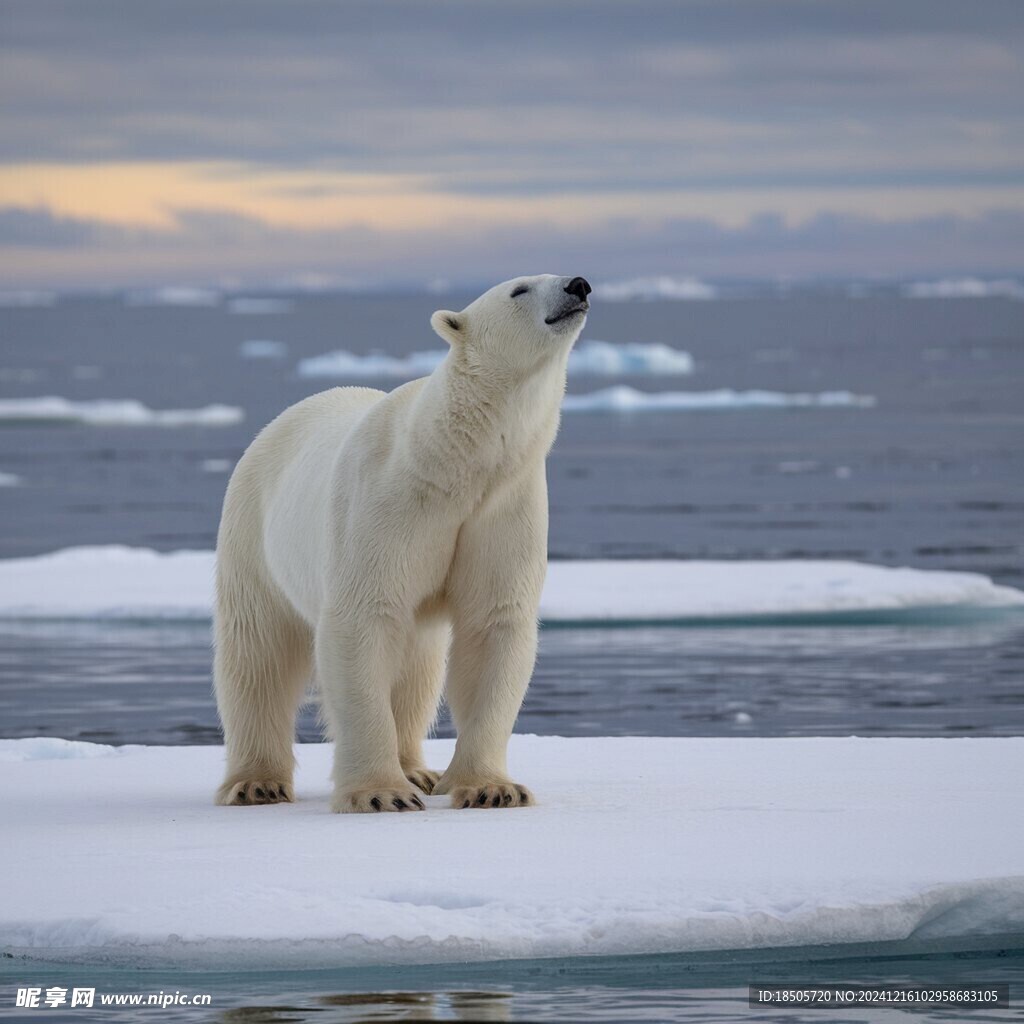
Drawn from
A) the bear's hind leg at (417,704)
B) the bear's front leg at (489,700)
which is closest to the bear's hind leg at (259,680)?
the bear's hind leg at (417,704)

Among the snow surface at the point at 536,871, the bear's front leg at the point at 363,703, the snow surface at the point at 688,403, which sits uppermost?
the snow surface at the point at 688,403

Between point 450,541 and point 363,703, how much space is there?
17.4 inches

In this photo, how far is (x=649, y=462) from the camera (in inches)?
952

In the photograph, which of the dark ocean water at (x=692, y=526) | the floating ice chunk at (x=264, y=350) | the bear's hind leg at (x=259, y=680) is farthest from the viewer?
the floating ice chunk at (x=264, y=350)

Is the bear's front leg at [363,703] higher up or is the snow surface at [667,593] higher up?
the snow surface at [667,593]

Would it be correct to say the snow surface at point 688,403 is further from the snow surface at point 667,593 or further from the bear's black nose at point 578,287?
the bear's black nose at point 578,287

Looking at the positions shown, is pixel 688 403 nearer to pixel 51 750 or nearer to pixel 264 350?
pixel 51 750

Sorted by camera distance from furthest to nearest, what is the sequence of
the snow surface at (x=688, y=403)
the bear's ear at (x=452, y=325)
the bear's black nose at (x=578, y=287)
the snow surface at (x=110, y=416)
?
the snow surface at (x=688, y=403) → the snow surface at (x=110, y=416) → the bear's ear at (x=452, y=325) → the bear's black nose at (x=578, y=287)

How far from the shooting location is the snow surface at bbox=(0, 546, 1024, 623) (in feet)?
35.4

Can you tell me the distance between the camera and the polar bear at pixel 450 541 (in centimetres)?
486

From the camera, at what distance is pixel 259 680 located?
5.58 meters

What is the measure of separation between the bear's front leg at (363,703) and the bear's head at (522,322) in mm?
680

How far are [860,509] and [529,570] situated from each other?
13.6 meters

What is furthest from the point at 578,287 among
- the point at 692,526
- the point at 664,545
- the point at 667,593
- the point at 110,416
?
the point at 110,416
